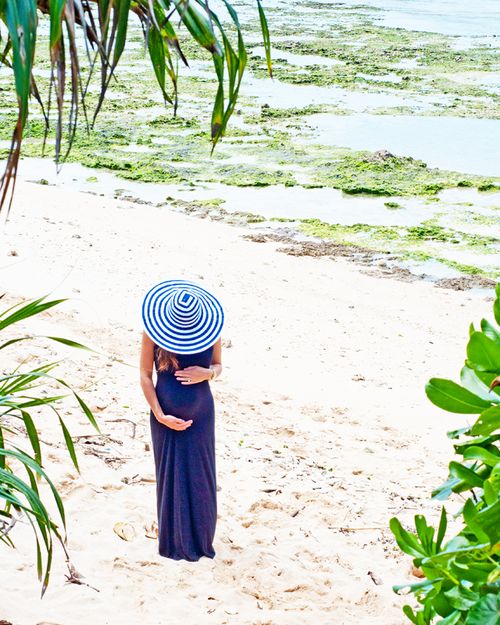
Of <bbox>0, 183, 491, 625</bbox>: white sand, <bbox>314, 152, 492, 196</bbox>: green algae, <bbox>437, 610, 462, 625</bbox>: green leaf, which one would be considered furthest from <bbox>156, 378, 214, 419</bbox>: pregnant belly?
<bbox>314, 152, 492, 196</bbox>: green algae

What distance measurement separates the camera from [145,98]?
19000 millimetres

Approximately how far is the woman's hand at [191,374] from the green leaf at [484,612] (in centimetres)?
261

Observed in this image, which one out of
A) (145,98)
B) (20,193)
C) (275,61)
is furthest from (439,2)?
(20,193)

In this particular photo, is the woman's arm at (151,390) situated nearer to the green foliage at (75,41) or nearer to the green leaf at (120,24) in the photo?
the green foliage at (75,41)

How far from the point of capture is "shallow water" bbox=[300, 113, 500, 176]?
15.5 meters

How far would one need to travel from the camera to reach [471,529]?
1.51 metres

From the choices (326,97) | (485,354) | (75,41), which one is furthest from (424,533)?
(326,97)

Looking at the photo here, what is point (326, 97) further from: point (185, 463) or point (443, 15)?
point (185, 463)

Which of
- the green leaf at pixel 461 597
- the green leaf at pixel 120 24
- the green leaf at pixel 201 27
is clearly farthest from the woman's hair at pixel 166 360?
the green leaf at pixel 461 597

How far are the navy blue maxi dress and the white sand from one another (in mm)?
174

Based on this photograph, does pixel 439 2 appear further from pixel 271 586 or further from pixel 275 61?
pixel 271 586

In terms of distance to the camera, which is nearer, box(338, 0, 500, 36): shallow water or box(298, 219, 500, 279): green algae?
box(298, 219, 500, 279): green algae

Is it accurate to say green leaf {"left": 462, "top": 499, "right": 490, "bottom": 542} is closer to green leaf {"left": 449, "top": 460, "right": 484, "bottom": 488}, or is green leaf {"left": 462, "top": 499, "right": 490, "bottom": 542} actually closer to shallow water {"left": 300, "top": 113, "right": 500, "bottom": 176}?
green leaf {"left": 449, "top": 460, "right": 484, "bottom": 488}

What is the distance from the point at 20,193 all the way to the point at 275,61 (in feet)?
41.0
